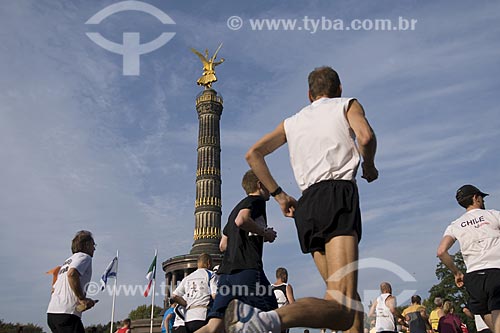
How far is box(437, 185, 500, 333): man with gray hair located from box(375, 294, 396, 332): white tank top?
12.8 ft

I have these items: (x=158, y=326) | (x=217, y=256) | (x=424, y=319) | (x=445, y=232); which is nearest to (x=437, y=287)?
(x=217, y=256)

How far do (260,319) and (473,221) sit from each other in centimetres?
372

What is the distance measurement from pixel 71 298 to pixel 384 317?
6.08 meters

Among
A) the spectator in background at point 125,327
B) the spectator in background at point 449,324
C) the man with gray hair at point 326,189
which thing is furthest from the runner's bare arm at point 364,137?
the spectator in background at point 125,327

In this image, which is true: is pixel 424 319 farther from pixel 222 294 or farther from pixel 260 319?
pixel 260 319

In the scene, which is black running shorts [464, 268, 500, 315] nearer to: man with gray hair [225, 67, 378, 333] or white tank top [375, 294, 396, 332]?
man with gray hair [225, 67, 378, 333]

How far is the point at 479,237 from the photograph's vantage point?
546cm

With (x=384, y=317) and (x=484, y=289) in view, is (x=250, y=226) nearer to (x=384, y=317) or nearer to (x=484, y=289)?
(x=484, y=289)

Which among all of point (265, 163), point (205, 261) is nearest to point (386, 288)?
point (205, 261)

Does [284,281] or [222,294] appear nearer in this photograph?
[222,294]

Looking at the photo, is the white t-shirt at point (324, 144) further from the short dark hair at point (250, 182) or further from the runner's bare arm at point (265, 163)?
the short dark hair at point (250, 182)

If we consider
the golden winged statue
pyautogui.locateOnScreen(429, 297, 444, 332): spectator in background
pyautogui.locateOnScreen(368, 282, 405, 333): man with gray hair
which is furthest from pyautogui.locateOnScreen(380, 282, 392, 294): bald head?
the golden winged statue

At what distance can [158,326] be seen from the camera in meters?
41.0

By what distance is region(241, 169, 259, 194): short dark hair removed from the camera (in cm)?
524
